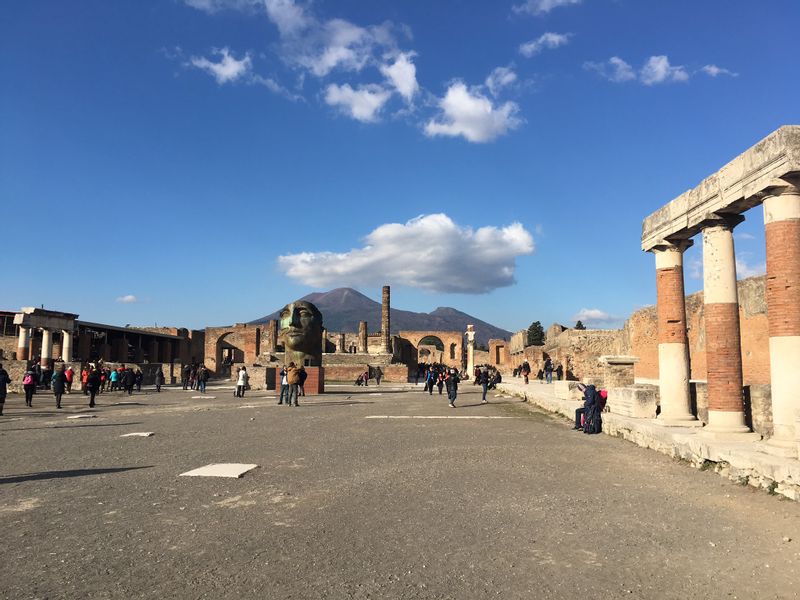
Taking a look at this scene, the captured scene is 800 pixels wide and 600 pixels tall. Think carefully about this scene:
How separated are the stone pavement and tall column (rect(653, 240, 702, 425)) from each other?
1.60 feet

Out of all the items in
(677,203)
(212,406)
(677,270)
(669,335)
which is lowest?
(212,406)

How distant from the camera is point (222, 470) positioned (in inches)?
279

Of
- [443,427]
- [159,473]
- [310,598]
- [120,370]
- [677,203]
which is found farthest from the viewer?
[120,370]

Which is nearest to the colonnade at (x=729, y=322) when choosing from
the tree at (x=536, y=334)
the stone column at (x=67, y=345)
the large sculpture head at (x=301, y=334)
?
the large sculpture head at (x=301, y=334)

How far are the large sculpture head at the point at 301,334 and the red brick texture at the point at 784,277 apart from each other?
18.7m

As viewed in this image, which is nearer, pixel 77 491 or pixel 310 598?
pixel 310 598

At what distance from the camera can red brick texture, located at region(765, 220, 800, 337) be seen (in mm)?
7211

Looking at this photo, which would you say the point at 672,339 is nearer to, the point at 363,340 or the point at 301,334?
the point at 301,334

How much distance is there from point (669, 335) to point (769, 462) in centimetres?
438

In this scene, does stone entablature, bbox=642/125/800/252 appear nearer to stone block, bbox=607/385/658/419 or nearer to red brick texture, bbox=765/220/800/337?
red brick texture, bbox=765/220/800/337

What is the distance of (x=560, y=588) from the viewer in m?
3.56

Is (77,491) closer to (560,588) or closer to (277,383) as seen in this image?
(560,588)

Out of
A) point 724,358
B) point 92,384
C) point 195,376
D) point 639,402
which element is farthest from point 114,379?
point 724,358

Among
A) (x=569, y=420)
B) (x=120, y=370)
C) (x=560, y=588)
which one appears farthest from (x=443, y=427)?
(x=120, y=370)
